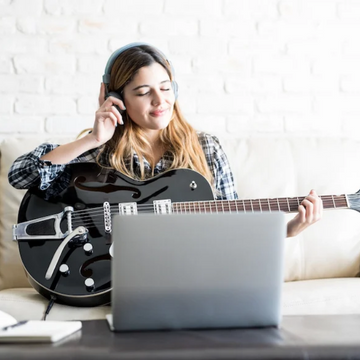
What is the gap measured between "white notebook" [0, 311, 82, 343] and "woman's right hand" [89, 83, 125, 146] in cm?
83

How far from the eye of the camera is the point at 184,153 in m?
1.73

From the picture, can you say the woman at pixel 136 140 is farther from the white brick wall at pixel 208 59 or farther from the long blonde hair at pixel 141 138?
the white brick wall at pixel 208 59

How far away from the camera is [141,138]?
1773mm

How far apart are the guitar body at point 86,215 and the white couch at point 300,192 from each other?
13 cm

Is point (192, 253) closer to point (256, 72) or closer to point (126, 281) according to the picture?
point (126, 281)

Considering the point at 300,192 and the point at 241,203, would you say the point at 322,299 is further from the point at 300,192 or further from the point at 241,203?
the point at 300,192

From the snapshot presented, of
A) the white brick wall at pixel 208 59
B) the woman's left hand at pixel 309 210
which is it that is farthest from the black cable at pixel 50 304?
the white brick wall at pixel 208 59

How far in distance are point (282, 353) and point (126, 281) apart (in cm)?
25

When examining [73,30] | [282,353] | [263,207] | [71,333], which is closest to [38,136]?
[73,30]

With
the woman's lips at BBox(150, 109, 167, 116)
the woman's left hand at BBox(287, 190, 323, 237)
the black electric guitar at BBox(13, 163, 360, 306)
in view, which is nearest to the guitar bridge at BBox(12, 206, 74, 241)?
the black electric guitar at BBox(13, 163, 360, 306)

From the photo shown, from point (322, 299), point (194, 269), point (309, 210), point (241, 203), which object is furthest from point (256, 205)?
point (194, 269)

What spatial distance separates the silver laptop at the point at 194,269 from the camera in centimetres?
79

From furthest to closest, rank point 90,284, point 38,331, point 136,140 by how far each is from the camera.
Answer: point 136,140, point 90,284, point 38,331

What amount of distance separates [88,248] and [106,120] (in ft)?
1.31
